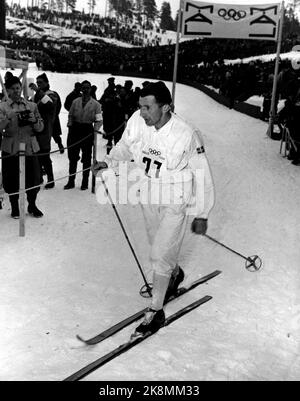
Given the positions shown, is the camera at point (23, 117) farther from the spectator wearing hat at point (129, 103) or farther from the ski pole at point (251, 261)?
the spectator wearing hat at point (129, 103)

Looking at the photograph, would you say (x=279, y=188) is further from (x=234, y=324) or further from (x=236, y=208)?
(x=234, y=324)

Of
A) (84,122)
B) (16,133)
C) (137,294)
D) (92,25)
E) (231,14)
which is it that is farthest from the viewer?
(92,25)

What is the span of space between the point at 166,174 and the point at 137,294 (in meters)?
1.34

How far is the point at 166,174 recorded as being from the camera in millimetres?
3941

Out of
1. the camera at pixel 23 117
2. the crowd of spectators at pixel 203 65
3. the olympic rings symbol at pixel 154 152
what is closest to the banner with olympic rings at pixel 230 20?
the crowd of spectators at pixel 203 65

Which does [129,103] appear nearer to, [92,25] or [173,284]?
[173,284]

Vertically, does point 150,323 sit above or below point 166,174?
below

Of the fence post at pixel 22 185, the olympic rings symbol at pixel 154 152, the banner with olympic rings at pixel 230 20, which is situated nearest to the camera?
the olympic rings symbol at pixel 154 152

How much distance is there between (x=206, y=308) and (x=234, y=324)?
35 centimetres

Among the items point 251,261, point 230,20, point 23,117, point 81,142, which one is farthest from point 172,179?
point 230,20

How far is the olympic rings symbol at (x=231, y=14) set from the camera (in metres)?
13.3

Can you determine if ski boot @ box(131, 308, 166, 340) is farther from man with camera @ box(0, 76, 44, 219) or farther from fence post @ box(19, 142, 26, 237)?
man with camera @ box(0, 76, 44, 219)

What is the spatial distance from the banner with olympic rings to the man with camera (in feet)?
26.1

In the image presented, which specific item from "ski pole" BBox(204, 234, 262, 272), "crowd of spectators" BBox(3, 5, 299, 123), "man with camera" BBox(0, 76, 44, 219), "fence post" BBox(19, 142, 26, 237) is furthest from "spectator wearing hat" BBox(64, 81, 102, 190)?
"crowd of spectators" BBox(3, 5, 299, 123)
